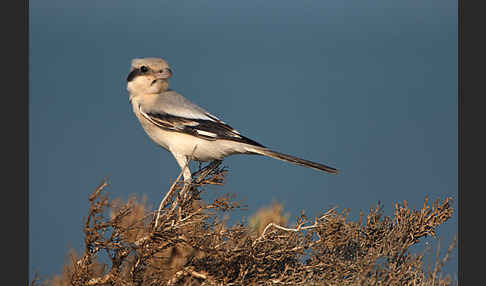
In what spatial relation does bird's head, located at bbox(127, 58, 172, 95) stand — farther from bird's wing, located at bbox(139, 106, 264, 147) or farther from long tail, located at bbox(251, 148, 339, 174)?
long tail, located at bbox(251, 148, 339, 174)

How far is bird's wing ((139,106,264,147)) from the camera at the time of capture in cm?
410

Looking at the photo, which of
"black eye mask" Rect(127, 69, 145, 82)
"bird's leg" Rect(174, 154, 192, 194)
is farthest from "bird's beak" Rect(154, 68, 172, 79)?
"bird's leg" Rect(174, 154, 192, 194)

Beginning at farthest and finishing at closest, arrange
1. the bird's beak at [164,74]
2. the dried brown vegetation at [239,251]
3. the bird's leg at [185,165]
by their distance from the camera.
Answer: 1. the bird's beak at [164,74]
2. the bird's leg at [185,165]
3. the dried brown vegetation at [239,251]

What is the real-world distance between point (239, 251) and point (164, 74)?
1879 mm

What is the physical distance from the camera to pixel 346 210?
3.52 m

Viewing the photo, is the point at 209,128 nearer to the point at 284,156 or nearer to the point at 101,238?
the point at 284,156

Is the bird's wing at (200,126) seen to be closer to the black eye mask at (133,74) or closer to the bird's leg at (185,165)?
the bird's leg at (185,165)

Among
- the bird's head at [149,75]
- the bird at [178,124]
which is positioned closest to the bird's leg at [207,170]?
the bird at [178,124]

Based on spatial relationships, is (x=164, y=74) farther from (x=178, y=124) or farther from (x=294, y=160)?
(x=294, y=160)

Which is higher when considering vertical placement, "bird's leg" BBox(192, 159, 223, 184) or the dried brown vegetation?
"bird's leg" BBox(192, 159, 223, 184)

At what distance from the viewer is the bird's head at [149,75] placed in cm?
449

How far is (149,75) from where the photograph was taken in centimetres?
450

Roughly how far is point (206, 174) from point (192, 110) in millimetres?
658

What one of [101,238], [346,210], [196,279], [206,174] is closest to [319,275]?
[346,210]
